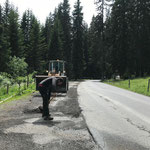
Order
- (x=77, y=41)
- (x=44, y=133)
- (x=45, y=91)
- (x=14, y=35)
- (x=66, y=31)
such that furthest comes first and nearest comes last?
(x=66, y=31) → (x=77, y=41) → (x=14, y=35) → (x=45, y=91) → (x=44, y=133)

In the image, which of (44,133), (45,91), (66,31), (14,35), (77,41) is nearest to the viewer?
(44,133)

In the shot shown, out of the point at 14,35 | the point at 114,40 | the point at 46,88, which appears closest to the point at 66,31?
the point at 114,40

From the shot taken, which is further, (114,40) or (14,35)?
(114,40)

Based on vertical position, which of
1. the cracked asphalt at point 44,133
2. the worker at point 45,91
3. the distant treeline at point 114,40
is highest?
the distant treeline at point 114,40

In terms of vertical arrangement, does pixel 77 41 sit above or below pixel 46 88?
above

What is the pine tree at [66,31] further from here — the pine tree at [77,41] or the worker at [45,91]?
the worker at [45,91]

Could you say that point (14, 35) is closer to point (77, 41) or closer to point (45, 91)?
point (77, 41)

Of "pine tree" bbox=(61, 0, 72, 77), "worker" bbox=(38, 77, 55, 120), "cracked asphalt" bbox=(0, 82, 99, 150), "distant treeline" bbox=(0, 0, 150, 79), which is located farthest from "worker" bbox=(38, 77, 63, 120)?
"pine tree" bbox=(61, 0, 72, 77)

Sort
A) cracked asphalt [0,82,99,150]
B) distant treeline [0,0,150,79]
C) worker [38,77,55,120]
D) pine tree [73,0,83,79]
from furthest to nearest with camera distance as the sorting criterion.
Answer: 1. pine tree [73,0,83,79]
2. distant treeline [0,0,150,79]
3. worker [38,77,55,120]
4. cracked asphalt [0,82,99,150]

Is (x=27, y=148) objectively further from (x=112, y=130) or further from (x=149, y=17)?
(x=149, y=17)

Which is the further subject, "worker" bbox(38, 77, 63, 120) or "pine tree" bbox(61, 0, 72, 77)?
"pine tree" bbox(61, 0, 72, 77)

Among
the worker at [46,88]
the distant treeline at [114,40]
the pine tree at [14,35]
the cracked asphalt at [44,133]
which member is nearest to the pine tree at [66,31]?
the distant treeline at [114,40]

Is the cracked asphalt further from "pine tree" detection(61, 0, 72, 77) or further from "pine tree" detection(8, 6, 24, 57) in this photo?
"pine tree" detection(61, 0, 72, 77)

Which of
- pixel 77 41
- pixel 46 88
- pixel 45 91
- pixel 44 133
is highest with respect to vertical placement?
pixel 77 41
